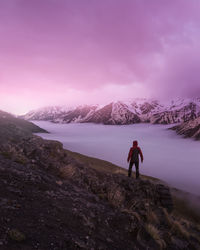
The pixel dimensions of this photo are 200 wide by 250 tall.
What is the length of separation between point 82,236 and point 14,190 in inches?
107

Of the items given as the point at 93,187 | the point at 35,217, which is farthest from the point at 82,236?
the point at 93,187

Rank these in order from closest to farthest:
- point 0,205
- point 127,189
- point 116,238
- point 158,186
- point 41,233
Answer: point 41,233, point 0,205, point 116,238, point 127,189, point 158,186

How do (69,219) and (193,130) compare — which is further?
(193,130)

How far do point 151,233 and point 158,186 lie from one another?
680cm

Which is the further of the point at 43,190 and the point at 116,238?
the point at 43,190

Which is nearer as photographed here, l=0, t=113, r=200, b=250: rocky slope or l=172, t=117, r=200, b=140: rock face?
l=0, t=113, r=200, b=250: rocky slope

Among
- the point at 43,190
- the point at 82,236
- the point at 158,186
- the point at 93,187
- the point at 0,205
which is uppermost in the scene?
the point at 0,205

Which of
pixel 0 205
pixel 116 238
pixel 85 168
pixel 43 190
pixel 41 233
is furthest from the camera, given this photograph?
pixel 85 168

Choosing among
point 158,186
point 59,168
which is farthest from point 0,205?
point 158,186

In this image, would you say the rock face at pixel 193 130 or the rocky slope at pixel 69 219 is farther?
the rock face at pixel 193 130

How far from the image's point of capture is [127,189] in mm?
10328

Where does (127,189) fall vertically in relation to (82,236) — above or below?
below

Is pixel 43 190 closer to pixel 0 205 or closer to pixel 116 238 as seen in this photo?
pixel 0 205

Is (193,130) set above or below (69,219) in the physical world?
above
